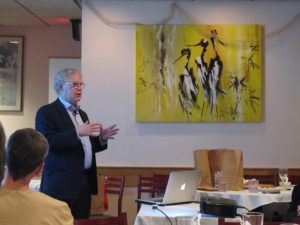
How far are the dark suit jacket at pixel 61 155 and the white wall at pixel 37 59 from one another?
4057 millimetres

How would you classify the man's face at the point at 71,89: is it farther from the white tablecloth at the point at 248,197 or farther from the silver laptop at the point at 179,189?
the white tablecloth at the point at 248,197

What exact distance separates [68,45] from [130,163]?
251 centimetres

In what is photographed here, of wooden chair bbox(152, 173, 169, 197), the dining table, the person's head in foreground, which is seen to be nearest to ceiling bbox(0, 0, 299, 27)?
wooden chair bbox(152, 173, 169, 197)

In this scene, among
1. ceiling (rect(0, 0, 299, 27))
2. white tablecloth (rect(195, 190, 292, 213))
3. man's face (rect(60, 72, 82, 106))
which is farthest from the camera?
ceiling (rect(0, 0, 299, 27))

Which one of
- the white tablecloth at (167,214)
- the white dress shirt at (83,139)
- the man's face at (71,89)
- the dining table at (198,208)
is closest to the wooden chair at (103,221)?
the dining table at (198,208)

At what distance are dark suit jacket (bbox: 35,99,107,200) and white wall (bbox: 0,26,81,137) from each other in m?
4.06

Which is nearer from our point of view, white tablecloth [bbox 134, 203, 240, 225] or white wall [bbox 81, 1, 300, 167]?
white tablecloth [bbox 134, 203, 240, 225]

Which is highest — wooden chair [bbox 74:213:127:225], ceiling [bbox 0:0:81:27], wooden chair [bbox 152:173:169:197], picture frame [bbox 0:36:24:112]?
ceiling [bbox 0:0:81:27]

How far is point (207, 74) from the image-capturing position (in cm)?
561

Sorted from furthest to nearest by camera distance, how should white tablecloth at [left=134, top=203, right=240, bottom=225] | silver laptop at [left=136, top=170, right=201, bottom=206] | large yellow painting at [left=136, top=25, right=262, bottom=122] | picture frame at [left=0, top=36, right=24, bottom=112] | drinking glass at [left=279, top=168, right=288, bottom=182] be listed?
picture frame at [left=0, top=36, right=24, bottom=112] → large yellow painting at [left=136, top=25, right=262, bottom=122] → drinking glass at [left=279, top=168, right=288, bottom=182] → silver laptop at [left=136, top=170, right=201, bottom=206] → white tablecloth at [left=134, top=203, right=240, bottom=225]

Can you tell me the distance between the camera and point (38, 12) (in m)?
6.39

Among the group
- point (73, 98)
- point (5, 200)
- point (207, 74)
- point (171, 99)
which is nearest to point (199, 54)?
point (207, 74)

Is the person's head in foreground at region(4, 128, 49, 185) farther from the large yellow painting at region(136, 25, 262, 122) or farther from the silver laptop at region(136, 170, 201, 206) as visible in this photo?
the large yellow painting at region(136, 25, 262, 122)

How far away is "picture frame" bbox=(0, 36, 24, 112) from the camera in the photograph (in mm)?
7246
